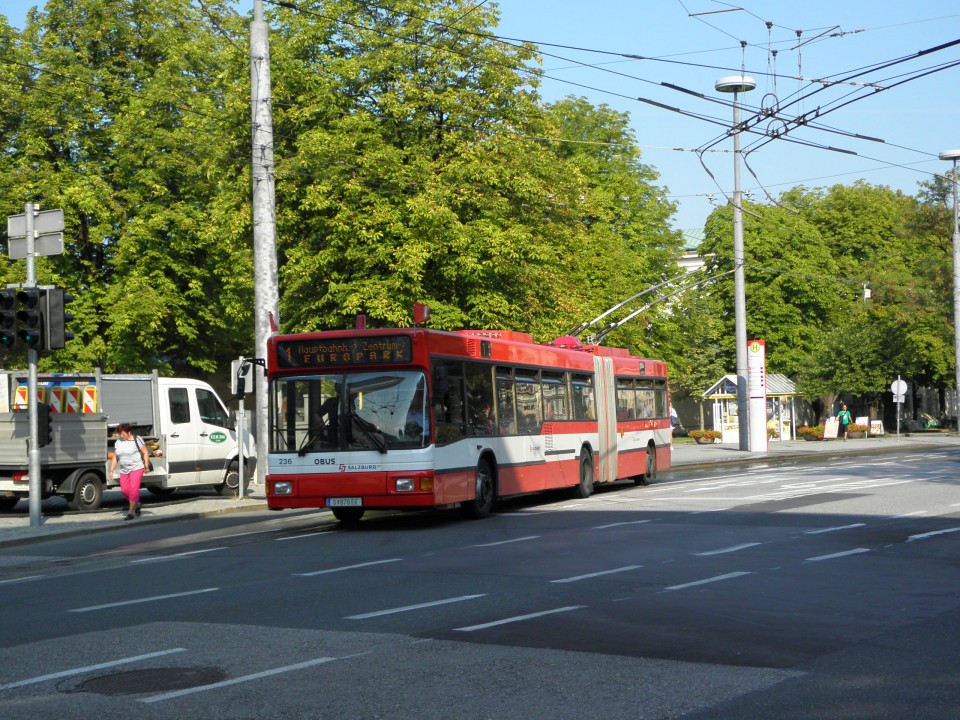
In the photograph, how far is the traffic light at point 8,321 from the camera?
1931cm

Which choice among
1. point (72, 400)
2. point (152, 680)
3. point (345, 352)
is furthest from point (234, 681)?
point (72, 400)

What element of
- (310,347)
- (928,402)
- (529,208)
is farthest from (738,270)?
(928,402)

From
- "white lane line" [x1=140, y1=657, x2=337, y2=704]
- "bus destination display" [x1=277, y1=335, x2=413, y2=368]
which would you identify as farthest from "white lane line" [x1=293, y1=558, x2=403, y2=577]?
"white lane line" [x1=140, y1=657, x2=337, y2=704]

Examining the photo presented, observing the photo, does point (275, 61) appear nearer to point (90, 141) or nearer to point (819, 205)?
point (90, 141)

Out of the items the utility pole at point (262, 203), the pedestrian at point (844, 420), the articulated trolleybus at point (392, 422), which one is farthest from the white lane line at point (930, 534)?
the pedestrian at point (844, 420)

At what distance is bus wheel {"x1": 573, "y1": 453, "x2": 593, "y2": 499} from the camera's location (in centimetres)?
2431

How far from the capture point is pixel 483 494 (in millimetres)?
19797

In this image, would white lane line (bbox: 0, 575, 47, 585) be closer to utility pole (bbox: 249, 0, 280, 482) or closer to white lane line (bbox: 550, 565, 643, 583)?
white lane line (bbox: 550, 565, 643, 583)

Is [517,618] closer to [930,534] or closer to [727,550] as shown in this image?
[727,550]

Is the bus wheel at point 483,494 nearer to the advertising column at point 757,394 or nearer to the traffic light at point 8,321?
the traffic light at point 8,321

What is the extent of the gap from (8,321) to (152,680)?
42.9 feet

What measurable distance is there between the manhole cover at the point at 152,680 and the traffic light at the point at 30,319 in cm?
1260

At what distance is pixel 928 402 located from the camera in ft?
308

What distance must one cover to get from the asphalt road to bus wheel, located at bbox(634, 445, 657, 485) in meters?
9.58
